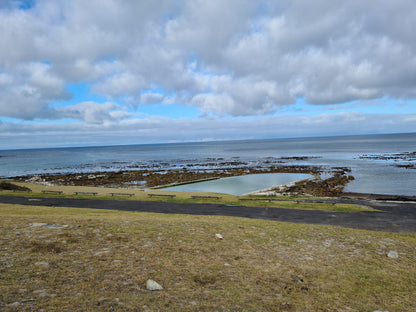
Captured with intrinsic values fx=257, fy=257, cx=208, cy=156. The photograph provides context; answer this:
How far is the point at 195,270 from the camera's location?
775 centimetres

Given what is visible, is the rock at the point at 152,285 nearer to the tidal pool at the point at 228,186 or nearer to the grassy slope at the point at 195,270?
the grassy slope at the point at 195,270

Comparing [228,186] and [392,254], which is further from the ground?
[392,254]

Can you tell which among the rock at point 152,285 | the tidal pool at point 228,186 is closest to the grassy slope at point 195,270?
the rock at point 152,285

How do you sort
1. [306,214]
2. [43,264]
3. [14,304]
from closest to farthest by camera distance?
[14,304], [43,264], [306,214]

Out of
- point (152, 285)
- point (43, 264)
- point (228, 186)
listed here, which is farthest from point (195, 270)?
point (228, 186)

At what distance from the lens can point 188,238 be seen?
10820 millimetres

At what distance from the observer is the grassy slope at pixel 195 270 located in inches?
233

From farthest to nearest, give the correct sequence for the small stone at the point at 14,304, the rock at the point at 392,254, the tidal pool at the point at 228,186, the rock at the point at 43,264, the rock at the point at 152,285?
1. the tidal pool at the point at 228,186
2. the rock at the point at 392,254
3. the rock at the point at 43,264
4. the rock at the point at 152,285
5. the small stone at the point at 14,304

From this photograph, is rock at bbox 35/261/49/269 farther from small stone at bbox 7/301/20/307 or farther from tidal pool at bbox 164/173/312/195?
tidal pool at bbox 164/173/312/195

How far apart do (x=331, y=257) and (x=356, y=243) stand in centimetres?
255

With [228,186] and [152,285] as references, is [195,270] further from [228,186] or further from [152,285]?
[228,186]

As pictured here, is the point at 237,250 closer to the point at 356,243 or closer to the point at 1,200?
the point at 356,243

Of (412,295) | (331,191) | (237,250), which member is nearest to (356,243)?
(412,295)

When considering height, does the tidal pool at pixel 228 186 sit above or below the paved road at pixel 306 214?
below
